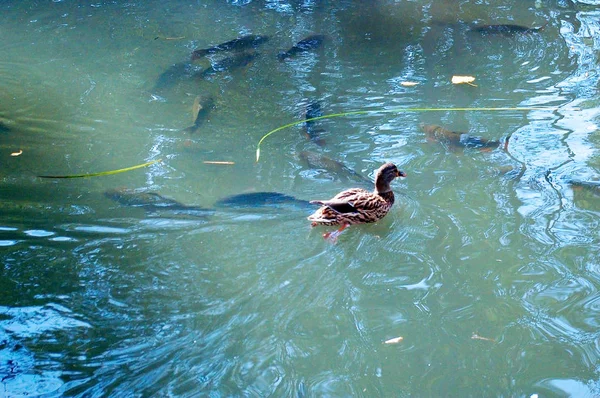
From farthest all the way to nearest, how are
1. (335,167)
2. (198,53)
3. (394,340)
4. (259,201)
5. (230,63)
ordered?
(198,53) → (230,63) → (335,167) → (259,201) → (394,340)

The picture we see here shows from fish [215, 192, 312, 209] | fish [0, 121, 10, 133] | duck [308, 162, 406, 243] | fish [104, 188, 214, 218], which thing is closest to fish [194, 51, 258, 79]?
fish [0, 121, 10, 133]

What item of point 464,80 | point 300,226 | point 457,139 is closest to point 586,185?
point 457,139

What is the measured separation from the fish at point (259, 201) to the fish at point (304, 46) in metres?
4.34

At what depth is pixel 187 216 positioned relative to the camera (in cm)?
604

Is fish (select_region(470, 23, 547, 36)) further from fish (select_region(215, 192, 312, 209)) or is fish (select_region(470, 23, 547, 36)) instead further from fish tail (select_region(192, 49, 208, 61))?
fish (select_region(215, 192, 312, 209))

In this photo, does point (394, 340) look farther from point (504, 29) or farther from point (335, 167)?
point (504, 29)

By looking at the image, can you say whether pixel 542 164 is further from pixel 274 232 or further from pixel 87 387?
pixel 87 387

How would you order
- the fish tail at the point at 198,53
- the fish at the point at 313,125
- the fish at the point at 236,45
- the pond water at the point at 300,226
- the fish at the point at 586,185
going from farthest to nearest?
1. the fish at the point at 236,45
2. the fish tail at the point at 198,53
3. the fish at the point at 313,125
4. the fish at the point at 586,185
5. the pond water at the point at 300,226

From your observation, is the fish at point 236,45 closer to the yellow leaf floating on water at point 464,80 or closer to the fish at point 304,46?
the fish at point 304,46

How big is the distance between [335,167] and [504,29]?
538 centimetres

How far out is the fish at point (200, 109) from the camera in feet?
25.8

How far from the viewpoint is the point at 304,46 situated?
34.1 ft

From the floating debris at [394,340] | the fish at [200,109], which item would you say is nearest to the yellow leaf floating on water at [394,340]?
the floating debris at [394,340]

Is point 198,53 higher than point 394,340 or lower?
higher
